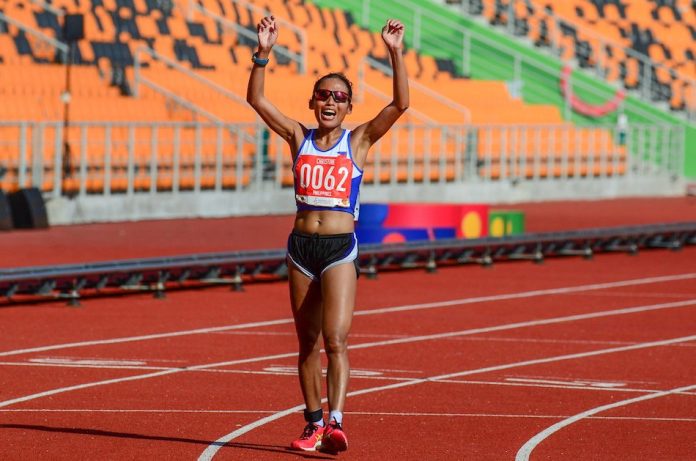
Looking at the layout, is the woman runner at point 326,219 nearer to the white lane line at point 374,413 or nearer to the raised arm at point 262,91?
the raised arm at point 262,91

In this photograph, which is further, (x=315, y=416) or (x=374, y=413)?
(x=374, y=413)

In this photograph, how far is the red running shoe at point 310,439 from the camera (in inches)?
370

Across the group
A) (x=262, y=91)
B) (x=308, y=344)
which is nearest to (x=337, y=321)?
(x=308, y=344)

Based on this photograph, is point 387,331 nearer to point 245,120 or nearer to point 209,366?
point 209,366

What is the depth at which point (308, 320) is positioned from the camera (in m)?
9.57

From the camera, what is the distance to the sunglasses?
9.48 m

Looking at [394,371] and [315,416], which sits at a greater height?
[315,416]

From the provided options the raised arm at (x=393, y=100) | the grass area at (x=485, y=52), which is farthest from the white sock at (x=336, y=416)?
the grass area at (x=485, y=52)

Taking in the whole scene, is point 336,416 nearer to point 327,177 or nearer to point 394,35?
point 327,177

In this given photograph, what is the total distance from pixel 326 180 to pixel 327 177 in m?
0.02

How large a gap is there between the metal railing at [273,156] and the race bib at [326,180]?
716 inches

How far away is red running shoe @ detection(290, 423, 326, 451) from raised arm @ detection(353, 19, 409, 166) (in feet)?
4.81

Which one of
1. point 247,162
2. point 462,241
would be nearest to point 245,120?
point 247,162

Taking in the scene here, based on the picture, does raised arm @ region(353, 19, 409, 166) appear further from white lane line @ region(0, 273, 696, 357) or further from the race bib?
white lane line @ region(0, 273, 696, 357)
